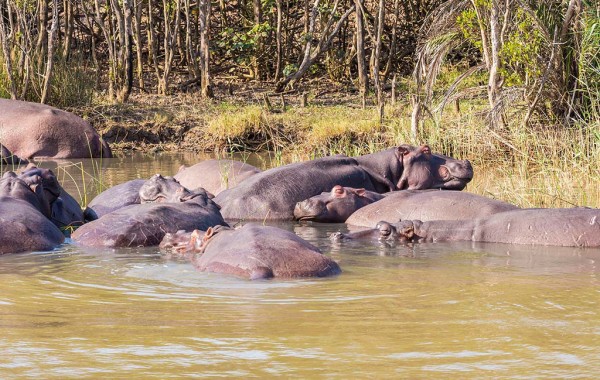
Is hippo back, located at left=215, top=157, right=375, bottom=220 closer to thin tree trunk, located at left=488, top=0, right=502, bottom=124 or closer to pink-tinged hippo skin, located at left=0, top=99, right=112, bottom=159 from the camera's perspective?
thin tree trunk, located at left=488, top=0, right=502, bottom=124

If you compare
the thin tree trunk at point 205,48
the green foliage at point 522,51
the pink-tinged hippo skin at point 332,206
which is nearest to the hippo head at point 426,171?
the pink-tinged hippo skin at point 332,206

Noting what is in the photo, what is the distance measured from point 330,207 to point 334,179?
65cm

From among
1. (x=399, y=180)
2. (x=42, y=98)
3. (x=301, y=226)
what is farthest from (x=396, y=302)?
(x=42, y=98)

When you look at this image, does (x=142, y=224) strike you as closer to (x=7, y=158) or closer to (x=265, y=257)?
(x=265, y=257)

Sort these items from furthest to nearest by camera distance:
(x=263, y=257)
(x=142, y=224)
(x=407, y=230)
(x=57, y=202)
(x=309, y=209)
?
1. (x=309, y=209)
2. (x=57, y=202)
3. (x=407, y=230)
4. (x=142, y=224)
5. (x=263, y=257)

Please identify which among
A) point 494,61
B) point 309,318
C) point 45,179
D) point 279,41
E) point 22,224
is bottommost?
point 309,318

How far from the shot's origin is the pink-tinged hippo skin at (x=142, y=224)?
7.09 m

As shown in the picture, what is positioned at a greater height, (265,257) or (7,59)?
(7,59)

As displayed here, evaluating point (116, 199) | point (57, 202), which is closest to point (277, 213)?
point (116, 199)

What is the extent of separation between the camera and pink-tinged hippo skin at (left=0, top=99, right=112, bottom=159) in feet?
46.2

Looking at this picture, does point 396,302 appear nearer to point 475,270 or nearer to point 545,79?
point 475,270

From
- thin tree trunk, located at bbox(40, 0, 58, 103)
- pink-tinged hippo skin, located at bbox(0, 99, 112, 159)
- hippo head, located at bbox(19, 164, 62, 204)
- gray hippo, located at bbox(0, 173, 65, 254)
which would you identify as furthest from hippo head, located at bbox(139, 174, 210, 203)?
thin tree trunk, located at bbox(40, 0, 58, 103)

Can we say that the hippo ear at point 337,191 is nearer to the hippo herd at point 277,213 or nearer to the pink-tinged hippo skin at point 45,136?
the hippo herd at point 277,213

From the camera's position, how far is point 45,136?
14.1 meters
